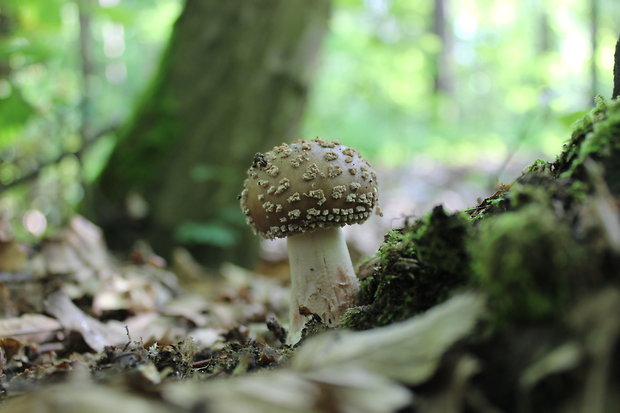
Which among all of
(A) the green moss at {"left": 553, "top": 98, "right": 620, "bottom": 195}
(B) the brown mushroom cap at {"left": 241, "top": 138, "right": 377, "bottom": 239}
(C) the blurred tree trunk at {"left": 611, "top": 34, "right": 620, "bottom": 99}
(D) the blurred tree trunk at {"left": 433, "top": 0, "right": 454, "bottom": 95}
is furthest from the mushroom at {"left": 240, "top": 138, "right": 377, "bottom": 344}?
(D) the blurred tree trunk at {"left": 433, "top": 0, "right": 454, "bottom": 95}

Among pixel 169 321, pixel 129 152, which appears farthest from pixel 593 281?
pixel 129 152

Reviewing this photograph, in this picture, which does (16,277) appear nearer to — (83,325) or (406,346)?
(83,325)

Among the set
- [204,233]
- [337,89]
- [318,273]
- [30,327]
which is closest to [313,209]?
[318,273]

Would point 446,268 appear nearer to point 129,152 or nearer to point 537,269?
point 537,269

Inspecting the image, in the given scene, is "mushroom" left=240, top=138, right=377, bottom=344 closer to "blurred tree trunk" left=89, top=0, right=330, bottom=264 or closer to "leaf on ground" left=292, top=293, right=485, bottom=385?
"leaf on ground" left=292, top=293, right=485, bottom=385

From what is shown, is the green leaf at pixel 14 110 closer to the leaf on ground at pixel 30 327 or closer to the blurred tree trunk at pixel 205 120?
the blurred tree trunk at pixel 205 120

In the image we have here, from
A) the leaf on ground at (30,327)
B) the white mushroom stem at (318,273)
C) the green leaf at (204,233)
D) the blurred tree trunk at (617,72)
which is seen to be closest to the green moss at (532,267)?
the blurred tree trunk at (617,72)
